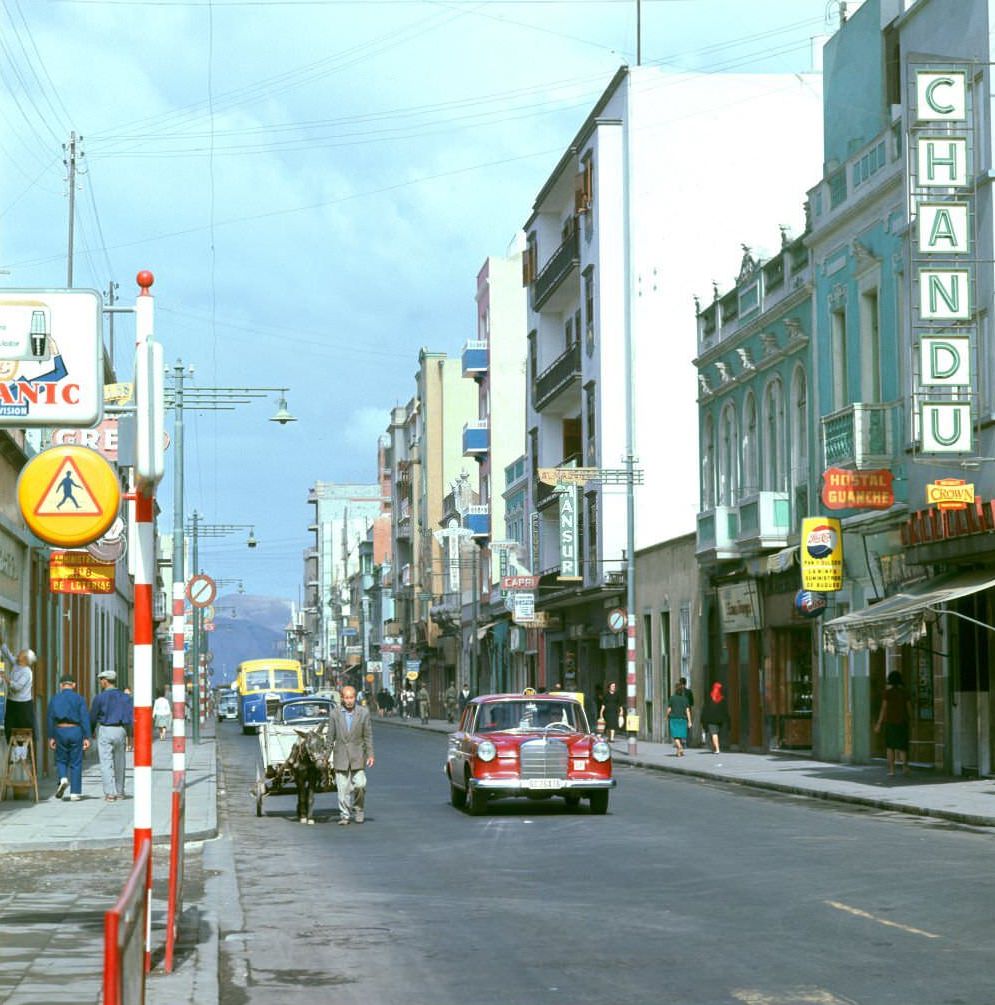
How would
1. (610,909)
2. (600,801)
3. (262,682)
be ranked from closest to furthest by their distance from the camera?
(610,909), (600,801), (262,682)

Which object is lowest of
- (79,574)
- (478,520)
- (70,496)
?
(70,496)

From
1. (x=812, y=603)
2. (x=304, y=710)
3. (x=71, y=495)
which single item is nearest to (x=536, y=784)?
(x=304, y=710)

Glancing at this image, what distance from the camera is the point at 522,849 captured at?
19969 mm

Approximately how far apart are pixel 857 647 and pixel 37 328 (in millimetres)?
21342

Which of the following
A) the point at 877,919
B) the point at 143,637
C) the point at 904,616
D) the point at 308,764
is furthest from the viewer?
the point at 904,616

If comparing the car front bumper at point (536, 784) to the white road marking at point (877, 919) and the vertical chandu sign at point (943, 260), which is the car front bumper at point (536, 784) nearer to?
the vertical chandu sign at point (943, 260)

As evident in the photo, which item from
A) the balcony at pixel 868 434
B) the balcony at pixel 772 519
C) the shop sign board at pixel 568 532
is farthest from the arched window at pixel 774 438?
the shop sign board at pixel 568 532

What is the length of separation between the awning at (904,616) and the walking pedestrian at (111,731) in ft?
35.6

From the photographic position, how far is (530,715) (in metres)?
25.8

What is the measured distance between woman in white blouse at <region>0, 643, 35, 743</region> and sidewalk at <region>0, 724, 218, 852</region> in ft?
3.41

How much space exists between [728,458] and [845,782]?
669 inches

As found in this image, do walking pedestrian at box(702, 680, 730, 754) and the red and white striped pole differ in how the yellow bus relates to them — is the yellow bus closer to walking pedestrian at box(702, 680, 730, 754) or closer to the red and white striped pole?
walking pedestrian at box(702, 680, 730, 754)

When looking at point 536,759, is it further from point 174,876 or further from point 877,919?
point 174,876

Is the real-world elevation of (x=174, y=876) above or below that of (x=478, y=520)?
below
